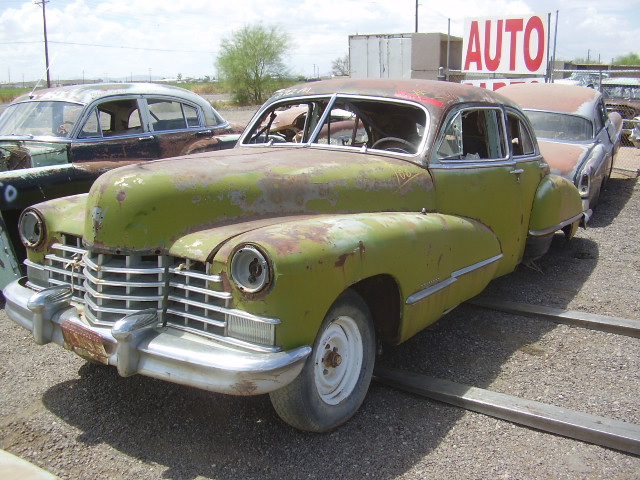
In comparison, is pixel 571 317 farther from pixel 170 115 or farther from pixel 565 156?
pixel 170 115

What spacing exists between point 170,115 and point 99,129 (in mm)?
1058

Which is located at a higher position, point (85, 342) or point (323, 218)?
point (323, 218)

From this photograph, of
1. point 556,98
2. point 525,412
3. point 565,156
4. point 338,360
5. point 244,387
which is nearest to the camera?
point 244,387

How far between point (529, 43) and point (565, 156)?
6418mm

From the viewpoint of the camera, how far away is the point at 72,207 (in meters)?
3.70

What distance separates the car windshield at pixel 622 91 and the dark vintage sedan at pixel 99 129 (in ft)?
37.0

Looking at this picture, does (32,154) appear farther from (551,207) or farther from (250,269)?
(551,207)

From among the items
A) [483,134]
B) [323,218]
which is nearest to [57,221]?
[323,218]

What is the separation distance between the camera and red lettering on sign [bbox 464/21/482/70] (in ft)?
47.2

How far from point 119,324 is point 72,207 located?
1.17 metres

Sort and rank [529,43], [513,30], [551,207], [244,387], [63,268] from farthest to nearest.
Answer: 1. [513,30]
2. [529,43]
3. [551,207]
4. [63,268]
5. [244,387]

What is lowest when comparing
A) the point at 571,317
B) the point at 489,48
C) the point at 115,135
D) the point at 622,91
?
the point at 571,317

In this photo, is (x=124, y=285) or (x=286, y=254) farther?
(x=124, y=285)

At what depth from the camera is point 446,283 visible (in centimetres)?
374
